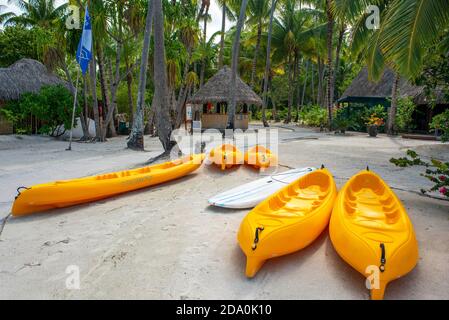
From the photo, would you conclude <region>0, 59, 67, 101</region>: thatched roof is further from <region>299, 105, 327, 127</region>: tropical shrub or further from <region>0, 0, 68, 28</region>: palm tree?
<region>299, 105, 327, 127</region>: tropical shrub

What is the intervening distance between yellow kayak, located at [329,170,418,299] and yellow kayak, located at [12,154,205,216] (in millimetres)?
3478

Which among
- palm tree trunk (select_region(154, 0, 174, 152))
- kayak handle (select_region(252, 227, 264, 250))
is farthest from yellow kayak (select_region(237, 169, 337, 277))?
palm tree trunk (select_region(154, 0, 174, 152))

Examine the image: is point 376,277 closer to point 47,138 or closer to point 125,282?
point 125,282

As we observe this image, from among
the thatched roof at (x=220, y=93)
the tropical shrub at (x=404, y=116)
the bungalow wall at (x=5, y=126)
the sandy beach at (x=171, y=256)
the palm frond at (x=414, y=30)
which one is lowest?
the sandy beach at (x=171, y=256)

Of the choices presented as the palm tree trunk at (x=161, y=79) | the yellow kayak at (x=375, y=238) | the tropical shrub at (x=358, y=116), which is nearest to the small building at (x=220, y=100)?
the tropical shrub at (x=358, y=116)

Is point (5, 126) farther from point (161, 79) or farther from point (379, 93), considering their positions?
point (379, 93)

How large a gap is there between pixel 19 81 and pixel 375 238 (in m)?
18.4

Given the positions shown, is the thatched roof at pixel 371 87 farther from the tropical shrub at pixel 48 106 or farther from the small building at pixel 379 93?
the tropical shrub at pixel 48 106

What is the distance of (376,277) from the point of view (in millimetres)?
2674

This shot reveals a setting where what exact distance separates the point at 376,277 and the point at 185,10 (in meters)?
16.5

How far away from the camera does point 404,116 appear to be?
58.3 ft

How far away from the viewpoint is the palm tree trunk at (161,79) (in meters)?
9.31

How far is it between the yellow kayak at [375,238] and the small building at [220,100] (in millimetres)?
17434

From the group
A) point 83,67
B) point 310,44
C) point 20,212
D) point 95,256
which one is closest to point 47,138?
point 83,67
